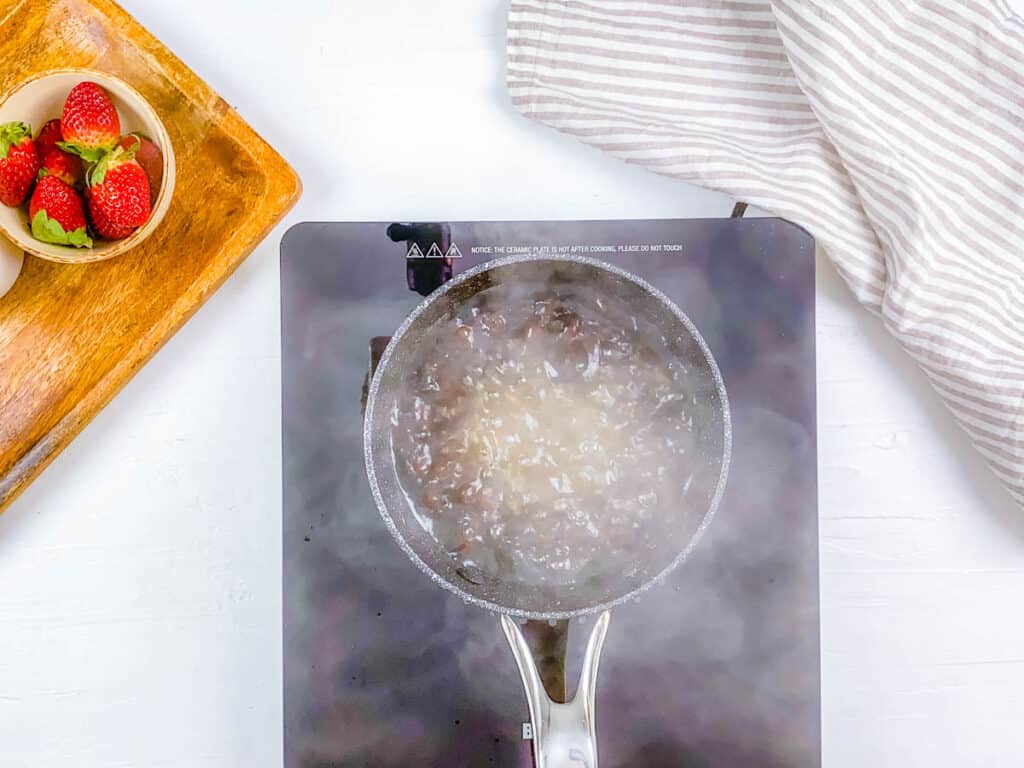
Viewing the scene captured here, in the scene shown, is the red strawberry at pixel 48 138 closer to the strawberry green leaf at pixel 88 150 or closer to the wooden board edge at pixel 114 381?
the strawberry green leaf at pixel 88 150

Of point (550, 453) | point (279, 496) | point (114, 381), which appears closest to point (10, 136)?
point (114, 381)

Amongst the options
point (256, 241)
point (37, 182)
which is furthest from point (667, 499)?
point (37, 182)

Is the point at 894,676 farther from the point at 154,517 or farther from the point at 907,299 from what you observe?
the point at 154,517

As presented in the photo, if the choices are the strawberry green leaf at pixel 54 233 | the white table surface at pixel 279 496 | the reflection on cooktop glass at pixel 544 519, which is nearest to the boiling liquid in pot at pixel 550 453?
A: the reflection on cooktop glass at pixel 544 519

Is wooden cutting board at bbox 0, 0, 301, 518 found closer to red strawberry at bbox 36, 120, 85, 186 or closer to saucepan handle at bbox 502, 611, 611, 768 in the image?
red strawberry at bbox 36, 120, 85, 186

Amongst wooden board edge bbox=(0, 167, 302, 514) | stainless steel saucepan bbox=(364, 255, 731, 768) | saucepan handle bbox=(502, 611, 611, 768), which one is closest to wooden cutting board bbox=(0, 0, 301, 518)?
wooden board edge bbox=(0, 167, 302, 514)

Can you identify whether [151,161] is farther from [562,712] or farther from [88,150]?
[562,712]
